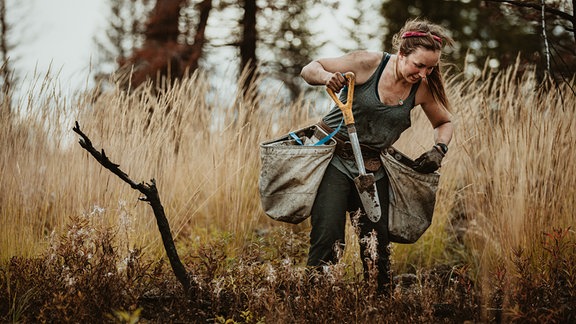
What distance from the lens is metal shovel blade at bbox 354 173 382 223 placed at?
9.44ft

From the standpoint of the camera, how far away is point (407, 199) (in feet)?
10.7

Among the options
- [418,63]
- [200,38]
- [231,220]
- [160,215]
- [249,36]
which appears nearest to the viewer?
[160,215]

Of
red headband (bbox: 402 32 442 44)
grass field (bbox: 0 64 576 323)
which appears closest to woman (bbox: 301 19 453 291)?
red headband (bbox: 402 32 442 44)

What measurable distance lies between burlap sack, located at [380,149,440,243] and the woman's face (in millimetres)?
464

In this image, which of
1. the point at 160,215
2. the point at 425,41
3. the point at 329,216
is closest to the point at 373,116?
the point at 425,41

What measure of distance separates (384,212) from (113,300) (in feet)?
4.99

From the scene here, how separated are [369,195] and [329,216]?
0.24 meters

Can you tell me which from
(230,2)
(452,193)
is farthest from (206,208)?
(230,2)

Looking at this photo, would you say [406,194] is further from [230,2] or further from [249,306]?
[230,2]

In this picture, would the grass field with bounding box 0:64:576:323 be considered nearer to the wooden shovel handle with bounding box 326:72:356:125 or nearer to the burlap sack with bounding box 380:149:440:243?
the burlap sack with bounding box 380:149:440:243

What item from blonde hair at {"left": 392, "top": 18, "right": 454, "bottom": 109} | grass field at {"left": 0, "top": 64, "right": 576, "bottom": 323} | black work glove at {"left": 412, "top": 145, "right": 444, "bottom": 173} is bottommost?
grass field at {"left": 0, "top": 64, "right": 576, "bottom": 323}

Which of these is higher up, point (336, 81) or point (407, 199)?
point (336, 81)

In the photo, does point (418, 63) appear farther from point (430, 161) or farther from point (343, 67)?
point (430, 161)

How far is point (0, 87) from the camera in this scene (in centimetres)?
371
